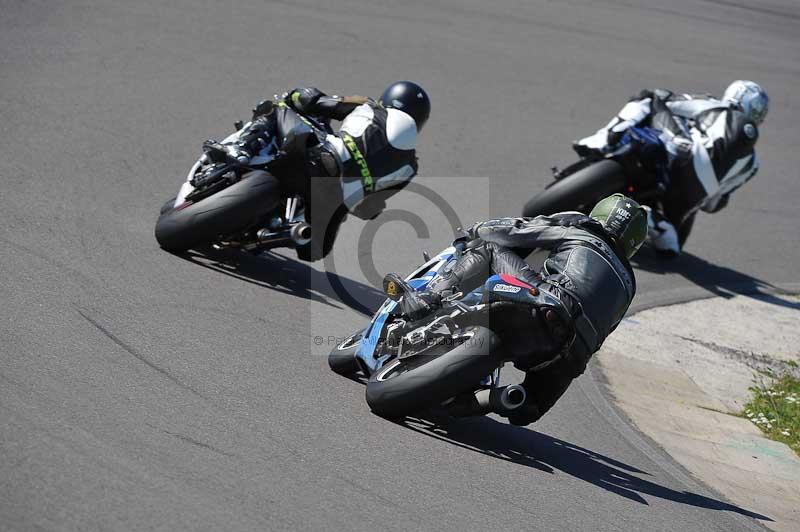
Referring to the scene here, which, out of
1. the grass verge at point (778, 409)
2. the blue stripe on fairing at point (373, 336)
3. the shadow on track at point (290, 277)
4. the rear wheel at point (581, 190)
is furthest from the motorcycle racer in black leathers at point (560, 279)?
the rear wheel at point (581, 190)

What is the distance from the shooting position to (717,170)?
1049 cm

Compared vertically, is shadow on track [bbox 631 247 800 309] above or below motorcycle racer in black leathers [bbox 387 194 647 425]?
below

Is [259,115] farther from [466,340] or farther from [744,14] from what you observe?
[744,14]

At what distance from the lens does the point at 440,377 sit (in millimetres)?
5215

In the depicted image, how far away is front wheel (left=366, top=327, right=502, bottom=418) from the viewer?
204 inches

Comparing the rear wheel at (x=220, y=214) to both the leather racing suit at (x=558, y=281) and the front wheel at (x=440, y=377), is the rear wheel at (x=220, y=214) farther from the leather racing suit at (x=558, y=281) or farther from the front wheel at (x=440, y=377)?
the front wheel at (x=440, y=377)

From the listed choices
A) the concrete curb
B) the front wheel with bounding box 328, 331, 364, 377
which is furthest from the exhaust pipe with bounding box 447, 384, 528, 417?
the concrete curb

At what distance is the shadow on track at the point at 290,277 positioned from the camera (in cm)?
765

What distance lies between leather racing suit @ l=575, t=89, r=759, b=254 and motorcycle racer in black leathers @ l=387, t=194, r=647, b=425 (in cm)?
476

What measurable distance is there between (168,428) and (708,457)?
369cm

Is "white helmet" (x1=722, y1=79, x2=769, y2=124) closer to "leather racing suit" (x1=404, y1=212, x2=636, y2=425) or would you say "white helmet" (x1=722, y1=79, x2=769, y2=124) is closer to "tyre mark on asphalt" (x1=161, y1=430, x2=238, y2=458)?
"leather racing suit" (x1=404, y1=212, x2=636, y2=425)

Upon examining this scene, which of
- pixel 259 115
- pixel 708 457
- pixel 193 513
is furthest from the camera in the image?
pixel 259 115

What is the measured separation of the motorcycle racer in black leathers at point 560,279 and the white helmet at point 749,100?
5.47 metres

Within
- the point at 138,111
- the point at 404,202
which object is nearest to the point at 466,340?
the point at 404,202
